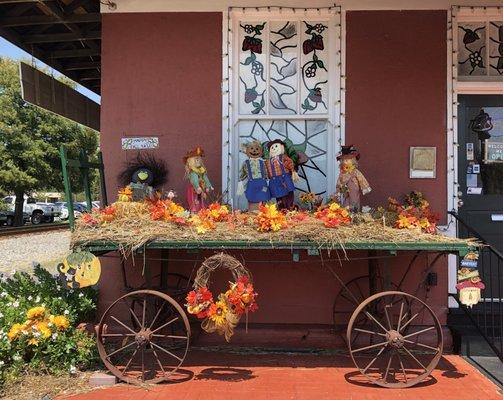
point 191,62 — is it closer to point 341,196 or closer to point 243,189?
point 243,189

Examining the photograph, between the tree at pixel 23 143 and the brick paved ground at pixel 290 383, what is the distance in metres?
25.7

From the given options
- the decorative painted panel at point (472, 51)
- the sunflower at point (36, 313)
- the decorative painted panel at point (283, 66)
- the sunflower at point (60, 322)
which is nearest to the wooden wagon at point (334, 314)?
the sunflower at point (60, 322)

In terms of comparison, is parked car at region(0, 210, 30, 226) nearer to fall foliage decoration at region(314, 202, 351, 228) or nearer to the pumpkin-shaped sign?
→ the pumpkin-shaped sign

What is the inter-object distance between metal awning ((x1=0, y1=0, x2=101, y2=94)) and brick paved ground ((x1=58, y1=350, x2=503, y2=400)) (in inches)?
174

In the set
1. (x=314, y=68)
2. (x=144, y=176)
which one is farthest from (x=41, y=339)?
(x=314, y=68)

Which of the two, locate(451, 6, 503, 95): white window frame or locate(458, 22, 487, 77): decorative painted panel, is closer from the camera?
locate(451, 6, 503, 95): white window frame

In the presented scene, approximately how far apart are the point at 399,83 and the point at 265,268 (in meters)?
2.56

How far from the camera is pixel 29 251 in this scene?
16.2 meters

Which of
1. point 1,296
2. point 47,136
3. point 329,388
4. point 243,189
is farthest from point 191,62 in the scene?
point 47,136

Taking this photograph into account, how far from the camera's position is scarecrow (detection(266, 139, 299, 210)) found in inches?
210

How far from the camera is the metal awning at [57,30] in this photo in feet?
21.2

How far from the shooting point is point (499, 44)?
236 inches

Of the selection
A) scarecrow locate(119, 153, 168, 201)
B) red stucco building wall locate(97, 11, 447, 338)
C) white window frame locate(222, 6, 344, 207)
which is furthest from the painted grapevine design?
scarecrow locate(119, 153, 168, 201)

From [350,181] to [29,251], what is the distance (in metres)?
13.7
